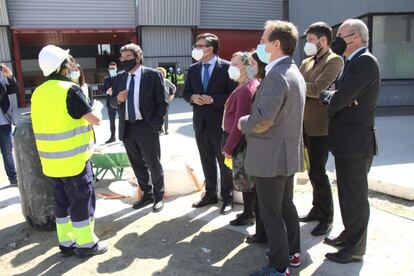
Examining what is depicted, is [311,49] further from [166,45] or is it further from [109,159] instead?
[166,45]

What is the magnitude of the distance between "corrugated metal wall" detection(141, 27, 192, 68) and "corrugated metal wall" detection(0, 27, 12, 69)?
636cm

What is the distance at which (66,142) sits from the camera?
367 centimetres

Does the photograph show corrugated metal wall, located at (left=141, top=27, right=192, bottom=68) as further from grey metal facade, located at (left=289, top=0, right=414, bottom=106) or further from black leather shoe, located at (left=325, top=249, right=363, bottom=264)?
black leather shoe, located at (left=325, top=249, right=363, bottom=264)

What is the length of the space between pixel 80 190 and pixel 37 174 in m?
1.01

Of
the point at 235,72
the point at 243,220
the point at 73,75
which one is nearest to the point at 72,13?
the point at 73,75

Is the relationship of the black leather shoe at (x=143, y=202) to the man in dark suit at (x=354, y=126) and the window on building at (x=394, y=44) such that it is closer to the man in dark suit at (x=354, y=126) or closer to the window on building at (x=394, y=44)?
the man in dark suit at (x=354, y=126)

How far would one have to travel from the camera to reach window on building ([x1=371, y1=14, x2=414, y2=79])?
44.6ft

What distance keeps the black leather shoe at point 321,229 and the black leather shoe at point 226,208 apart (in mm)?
1104

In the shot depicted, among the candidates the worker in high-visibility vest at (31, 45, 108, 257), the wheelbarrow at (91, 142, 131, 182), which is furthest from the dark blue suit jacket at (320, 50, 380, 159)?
the wheelbarrow at (91, 142, 131, 182)

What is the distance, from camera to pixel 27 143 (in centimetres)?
448

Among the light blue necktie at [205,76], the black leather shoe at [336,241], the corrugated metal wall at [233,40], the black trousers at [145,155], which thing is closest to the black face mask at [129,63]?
the black trousers at [145,155]

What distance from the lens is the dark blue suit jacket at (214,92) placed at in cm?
486

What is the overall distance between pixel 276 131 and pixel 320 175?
139 cm

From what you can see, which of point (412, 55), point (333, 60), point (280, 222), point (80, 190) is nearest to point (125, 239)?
point (80, 190)
